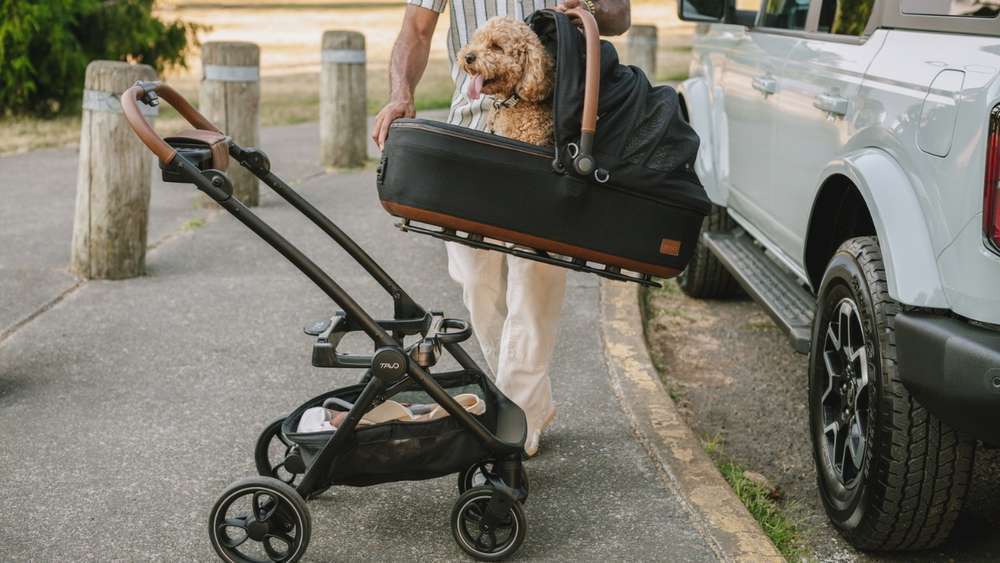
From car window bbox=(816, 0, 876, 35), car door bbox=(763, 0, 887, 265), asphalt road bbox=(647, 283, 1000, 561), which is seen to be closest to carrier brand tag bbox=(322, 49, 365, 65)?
asphalt road bbox=(647, 283, 1000, 561)

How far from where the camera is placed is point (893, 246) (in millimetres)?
3223

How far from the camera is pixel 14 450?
4.16m

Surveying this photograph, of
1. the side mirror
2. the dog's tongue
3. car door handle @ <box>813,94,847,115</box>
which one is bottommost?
car door handle @ <box>813,94,847,115</box>

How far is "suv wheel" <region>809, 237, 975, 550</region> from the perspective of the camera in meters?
3.23

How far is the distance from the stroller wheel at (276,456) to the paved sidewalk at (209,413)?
11cm

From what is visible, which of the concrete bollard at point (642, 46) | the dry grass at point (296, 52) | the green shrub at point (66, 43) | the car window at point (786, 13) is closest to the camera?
the car window at point (786, 13)

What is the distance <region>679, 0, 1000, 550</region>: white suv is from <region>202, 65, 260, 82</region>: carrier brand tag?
14.9 ft

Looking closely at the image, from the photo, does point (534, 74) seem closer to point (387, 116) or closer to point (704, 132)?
point (387, 116)

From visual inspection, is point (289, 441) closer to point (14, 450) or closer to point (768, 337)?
point (14, 450)

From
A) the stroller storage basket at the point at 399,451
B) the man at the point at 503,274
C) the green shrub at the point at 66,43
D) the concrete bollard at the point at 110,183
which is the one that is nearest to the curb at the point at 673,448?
the man at the point at 503,274

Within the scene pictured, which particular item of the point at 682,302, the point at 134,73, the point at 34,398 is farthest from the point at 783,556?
the point at 134,73

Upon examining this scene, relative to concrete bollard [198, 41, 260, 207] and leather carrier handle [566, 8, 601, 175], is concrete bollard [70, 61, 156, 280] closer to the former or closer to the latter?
concrete bollard [198, 41, 260, 207]

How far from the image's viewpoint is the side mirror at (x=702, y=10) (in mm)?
5570

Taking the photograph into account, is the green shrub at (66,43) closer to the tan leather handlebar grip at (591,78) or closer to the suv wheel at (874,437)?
the tan leather handlebar grip at (591,78)
